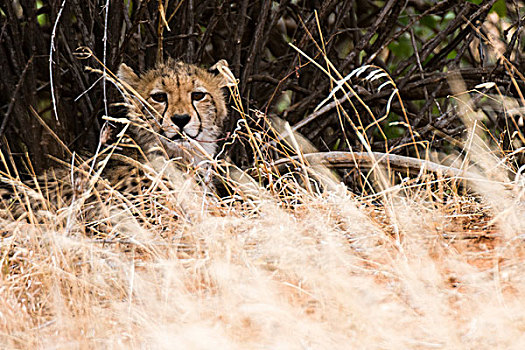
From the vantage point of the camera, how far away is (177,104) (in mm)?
3230

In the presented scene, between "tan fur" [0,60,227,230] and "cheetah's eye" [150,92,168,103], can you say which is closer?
"tan fur" [0,60,227,230]

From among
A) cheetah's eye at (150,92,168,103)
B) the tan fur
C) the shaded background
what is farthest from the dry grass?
cheetah's eye at (150,92,168,103)

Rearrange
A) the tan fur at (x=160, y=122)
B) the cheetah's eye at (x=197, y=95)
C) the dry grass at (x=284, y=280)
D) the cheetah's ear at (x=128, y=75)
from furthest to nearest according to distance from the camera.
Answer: the cheetah's eye at (x=197, y=95)
the cheetah's ear at (x=128, y=75)
the tan fur at (x=160, y=122)
the dry grass at (x=284, y=280)

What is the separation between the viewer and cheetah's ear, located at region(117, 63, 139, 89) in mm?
3239

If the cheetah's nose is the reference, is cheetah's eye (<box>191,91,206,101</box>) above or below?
above

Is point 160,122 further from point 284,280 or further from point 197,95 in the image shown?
point 284,280

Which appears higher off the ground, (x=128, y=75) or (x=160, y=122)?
(x=128, y=75)

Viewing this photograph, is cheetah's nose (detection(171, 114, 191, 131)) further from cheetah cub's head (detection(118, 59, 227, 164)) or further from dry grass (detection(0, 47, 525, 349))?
dry grass (detection(0, 47, 525, 349))

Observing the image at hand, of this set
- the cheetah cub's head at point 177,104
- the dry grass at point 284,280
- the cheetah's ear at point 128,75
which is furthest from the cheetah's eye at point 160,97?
the dry grass at point 284,280

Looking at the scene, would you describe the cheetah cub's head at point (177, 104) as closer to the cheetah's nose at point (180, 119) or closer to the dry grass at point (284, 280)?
the cheetah's nose at point (180, 119)

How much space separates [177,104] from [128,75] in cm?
31

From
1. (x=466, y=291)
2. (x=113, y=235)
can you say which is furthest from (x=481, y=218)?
(x=113, y=235)

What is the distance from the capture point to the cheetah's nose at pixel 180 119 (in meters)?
3.14

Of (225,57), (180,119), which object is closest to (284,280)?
(180,119)
